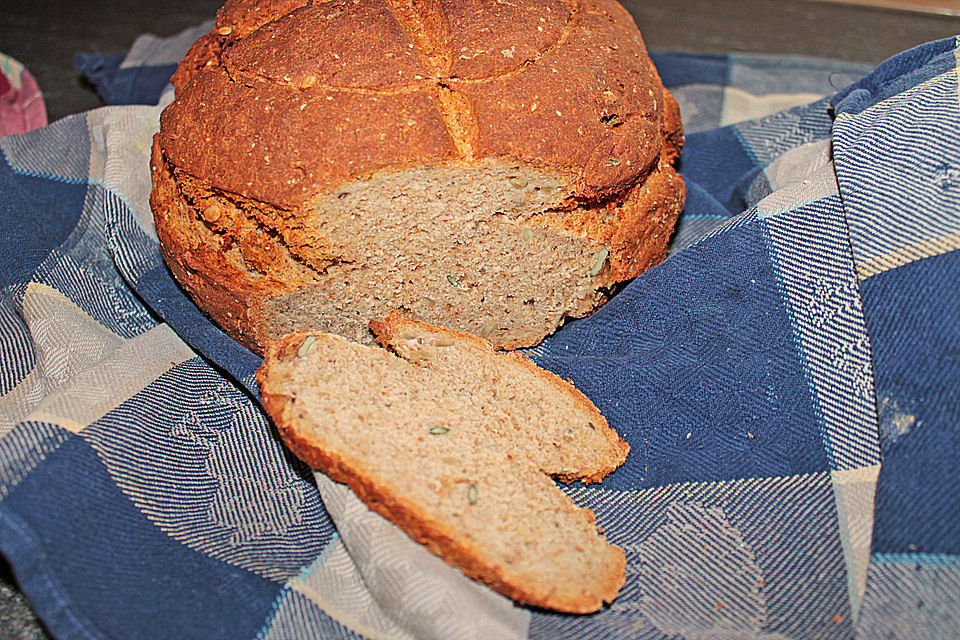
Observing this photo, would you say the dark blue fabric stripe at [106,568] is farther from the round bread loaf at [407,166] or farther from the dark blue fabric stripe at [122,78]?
the dark blue fabric stripe at [122,78]

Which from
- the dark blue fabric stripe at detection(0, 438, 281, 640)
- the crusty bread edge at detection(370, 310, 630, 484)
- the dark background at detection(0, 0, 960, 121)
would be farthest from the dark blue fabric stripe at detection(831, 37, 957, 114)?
the dark blue fabric stripe at detection(0, 438, 281, 640)

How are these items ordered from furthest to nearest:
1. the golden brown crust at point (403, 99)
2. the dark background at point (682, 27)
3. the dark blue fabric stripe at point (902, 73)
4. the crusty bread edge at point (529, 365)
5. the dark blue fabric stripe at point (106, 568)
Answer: the dark background at point (682, 27), the dark blue fabric stripe at point (902, 73), the crusty bread edge at point (529, 365), the golden brown crust at point (403, 99), the dark blue fabric stripe at point (106, 568)

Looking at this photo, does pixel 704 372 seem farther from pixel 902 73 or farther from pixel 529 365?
pixel 902 73

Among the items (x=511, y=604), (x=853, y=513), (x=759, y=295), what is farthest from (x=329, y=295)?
(x=853, y=513)

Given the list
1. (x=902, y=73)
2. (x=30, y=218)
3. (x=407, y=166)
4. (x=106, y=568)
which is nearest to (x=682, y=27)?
(x=902, y=73)

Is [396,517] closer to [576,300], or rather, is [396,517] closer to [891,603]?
[576,300]

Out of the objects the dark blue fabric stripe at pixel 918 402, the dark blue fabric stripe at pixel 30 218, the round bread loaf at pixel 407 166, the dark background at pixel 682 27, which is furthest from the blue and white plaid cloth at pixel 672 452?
the dark background at pixel 682 27
